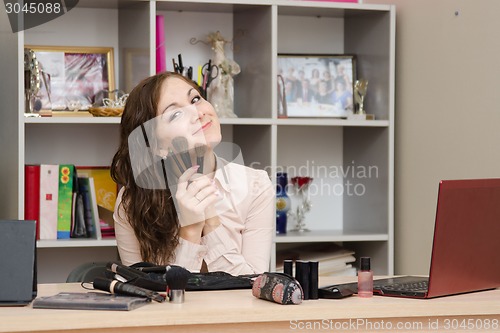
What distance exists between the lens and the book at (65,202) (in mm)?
3141

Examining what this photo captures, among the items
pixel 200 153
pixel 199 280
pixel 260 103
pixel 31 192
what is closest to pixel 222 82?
pixel 260 103

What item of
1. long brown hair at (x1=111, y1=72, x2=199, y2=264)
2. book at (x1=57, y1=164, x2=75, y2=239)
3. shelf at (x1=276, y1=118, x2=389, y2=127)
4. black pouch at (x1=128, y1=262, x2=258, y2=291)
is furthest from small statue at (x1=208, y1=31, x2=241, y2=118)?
black pouch at (x1=128, y1=262, x2=258, y2=291)

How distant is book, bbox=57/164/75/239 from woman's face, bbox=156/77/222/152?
36.4 inches

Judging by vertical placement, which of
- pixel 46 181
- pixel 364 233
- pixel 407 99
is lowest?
pixel 364 233

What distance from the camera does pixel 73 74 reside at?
330 cm

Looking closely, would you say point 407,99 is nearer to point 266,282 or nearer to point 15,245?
point 266,282

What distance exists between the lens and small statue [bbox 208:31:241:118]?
10.9 ft

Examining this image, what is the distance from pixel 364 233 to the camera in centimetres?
344

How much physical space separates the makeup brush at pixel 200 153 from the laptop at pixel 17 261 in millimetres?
797

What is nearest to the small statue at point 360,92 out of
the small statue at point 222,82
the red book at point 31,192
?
the small statue at point 222,82

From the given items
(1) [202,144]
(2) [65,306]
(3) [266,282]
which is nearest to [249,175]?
(1) [202,144]

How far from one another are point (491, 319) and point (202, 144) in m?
0.99

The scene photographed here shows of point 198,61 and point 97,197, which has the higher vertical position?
point 198,61

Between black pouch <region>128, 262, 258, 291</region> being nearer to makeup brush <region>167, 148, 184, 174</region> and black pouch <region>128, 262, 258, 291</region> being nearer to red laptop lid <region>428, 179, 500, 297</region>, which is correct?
red laptop lid <region>428, 179, 500, 297</region>
